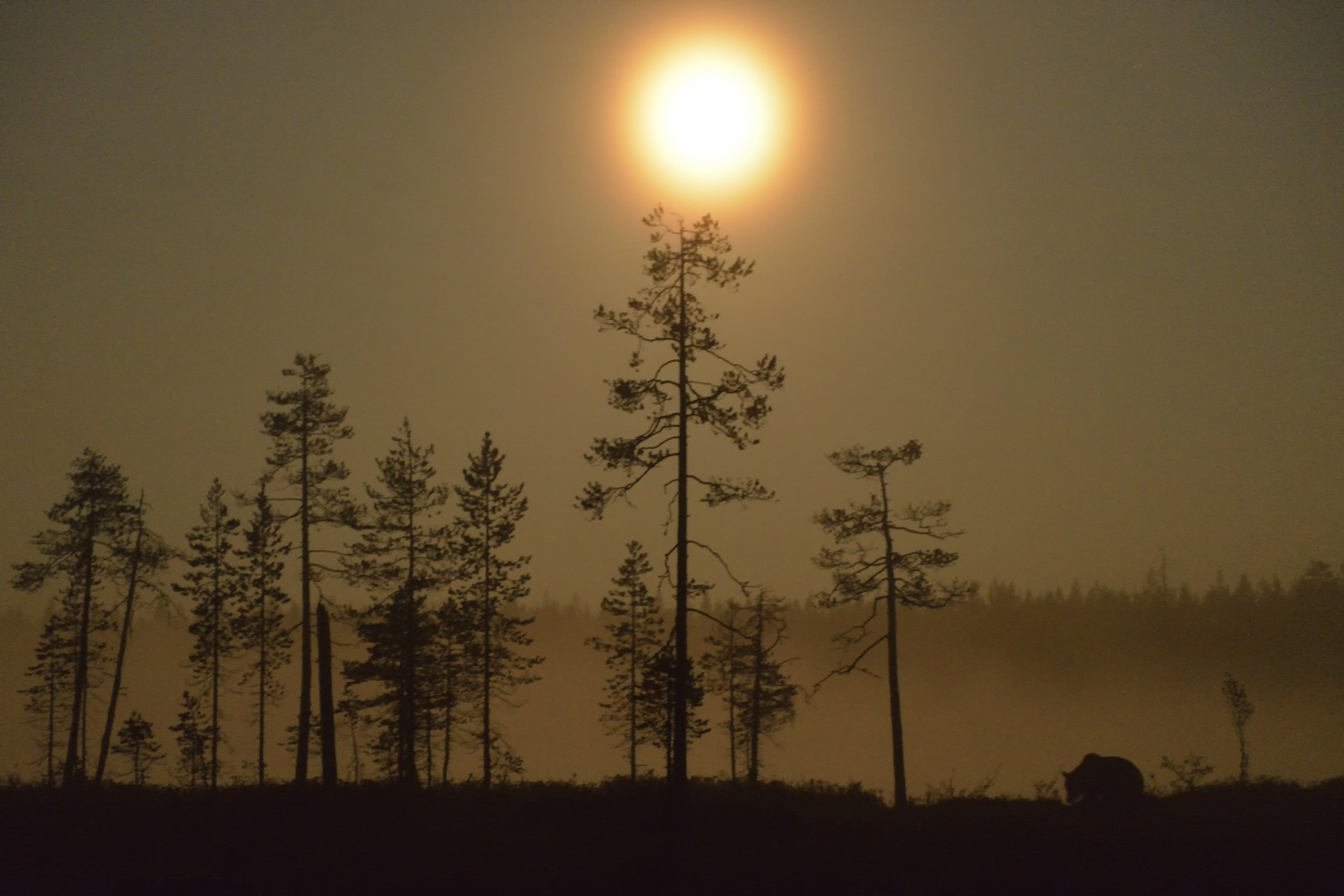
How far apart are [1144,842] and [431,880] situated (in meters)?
14.6

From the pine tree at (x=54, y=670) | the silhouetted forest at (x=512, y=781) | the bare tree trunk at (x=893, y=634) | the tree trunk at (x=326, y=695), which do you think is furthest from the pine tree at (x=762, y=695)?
the pine tree at (x=54, y=670)

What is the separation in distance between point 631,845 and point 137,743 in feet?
127

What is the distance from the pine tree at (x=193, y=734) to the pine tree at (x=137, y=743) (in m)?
1.35

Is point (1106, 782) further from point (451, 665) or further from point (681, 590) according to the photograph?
point (451, 665)

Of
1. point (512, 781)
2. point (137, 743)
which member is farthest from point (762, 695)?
point (137, 743)

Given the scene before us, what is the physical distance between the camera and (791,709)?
4944 centimetres

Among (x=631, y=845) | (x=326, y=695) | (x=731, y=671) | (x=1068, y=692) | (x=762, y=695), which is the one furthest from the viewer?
(x=1068, y=692)

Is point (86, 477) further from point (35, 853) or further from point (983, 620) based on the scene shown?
point (983, 620)

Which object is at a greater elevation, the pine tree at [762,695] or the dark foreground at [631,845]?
the pine tree at [762,695]

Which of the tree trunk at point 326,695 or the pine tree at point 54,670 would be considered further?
the pine tree at point 54,670

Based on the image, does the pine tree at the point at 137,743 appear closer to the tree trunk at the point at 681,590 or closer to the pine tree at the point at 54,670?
the pine tree at the point at 54,670

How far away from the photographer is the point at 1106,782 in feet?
76.6

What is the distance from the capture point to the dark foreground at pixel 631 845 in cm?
1589

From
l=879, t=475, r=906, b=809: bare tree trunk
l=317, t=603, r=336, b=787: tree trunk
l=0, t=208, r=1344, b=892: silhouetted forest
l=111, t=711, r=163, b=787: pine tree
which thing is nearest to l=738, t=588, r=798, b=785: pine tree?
l=0, t=208, r=1344, b=892: silhouetted forest
